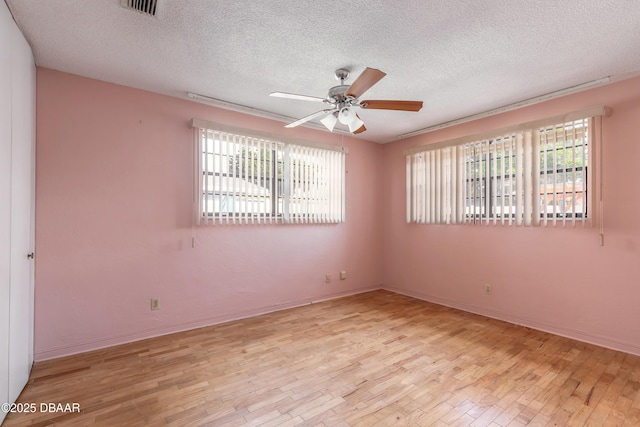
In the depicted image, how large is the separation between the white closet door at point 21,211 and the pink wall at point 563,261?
15.2 ft

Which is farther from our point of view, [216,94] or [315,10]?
[216,94]

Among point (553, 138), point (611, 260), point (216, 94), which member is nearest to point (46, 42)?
point (216, 94)

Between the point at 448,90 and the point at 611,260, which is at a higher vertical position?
the point at 448,90

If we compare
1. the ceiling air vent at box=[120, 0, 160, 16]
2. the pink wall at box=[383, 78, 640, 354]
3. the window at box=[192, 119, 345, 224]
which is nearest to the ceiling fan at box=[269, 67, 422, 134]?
the ceiling air vent at box=[120, 0, 160, 16]

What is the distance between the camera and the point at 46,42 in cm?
233

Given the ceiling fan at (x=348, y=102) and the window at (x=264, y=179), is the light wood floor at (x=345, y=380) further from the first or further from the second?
the ceiling fan at (x=348, y=102)

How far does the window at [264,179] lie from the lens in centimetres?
357

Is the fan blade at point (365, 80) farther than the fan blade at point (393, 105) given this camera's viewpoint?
No

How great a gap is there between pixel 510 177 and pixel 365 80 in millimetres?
2582

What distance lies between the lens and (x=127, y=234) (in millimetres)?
3090

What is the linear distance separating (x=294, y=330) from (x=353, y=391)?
1.32 metres

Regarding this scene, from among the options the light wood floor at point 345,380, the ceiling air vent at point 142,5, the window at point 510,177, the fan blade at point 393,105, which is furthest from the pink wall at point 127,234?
the window at point 510,177

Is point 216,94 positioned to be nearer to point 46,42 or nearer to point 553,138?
point 46,42

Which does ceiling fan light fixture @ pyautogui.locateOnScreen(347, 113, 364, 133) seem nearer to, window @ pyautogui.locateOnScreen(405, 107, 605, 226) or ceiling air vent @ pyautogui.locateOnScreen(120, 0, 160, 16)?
ceiling air vent @ pyautogui.locateOnScreen(120, 0, 160, 16)
